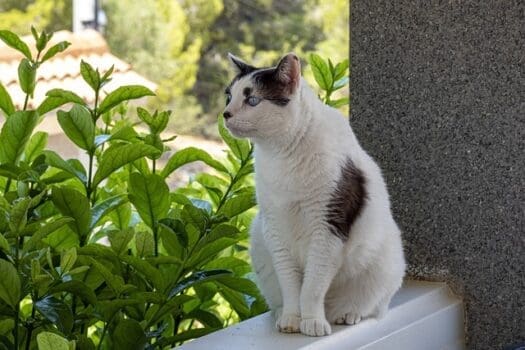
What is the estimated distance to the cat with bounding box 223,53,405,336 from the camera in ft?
4.30

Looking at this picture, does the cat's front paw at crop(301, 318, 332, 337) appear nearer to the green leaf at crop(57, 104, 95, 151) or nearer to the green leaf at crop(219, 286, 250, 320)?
the green leaf at crop(219, 286, 250, 320)

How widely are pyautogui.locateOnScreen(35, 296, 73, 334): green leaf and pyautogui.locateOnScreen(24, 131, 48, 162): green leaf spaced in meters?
0.39

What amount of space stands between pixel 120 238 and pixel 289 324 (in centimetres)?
29

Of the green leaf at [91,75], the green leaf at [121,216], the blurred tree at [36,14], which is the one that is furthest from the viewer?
the blurred tree at [36,14]

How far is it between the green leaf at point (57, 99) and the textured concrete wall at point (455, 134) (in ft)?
1.69

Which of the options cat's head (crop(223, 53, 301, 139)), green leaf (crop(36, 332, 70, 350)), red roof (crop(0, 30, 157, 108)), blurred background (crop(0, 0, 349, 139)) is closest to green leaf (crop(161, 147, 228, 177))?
cat's head (crop(223, 53, 301, 139))

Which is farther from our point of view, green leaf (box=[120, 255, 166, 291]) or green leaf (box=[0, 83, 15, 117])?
green leaf (box=[0, 83, 15, 117])

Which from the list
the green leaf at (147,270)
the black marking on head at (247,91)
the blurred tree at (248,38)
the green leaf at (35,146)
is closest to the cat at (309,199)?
the black marking on head at (247,91)

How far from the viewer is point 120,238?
1.18m

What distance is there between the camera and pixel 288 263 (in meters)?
1.36

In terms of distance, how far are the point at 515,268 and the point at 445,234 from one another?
0.13 meters

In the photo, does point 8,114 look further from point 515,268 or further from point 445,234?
point 515,268

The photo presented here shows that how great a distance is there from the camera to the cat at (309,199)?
131cm

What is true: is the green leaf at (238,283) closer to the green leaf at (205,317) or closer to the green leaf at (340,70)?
the green leaf at (205,317)
